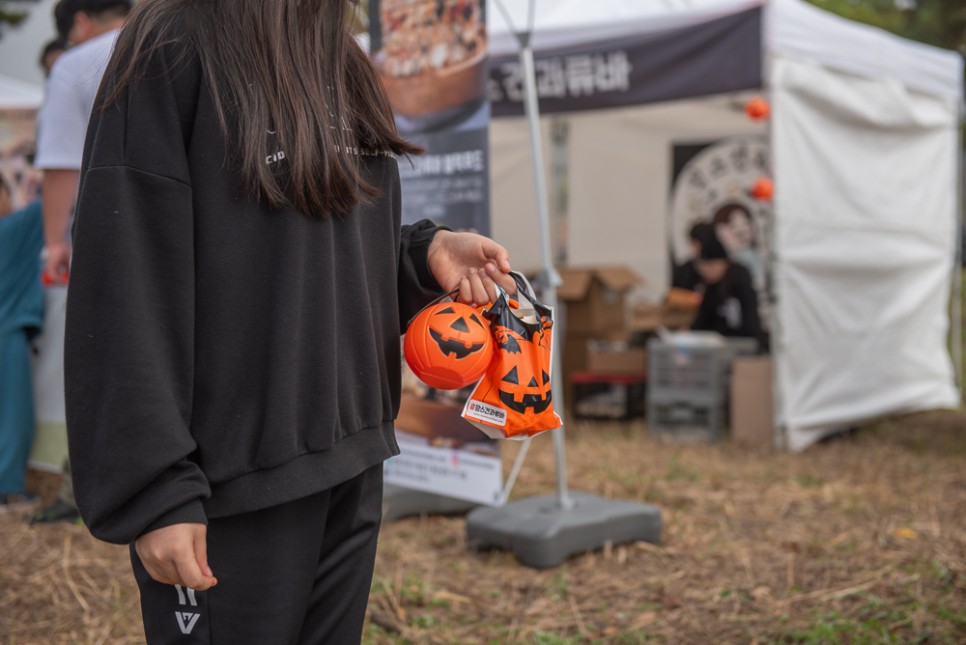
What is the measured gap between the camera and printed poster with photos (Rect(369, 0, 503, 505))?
3.46 m

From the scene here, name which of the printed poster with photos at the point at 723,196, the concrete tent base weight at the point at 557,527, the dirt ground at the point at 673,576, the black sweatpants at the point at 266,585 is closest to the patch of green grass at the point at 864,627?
the dirt ground at the point at 673,576

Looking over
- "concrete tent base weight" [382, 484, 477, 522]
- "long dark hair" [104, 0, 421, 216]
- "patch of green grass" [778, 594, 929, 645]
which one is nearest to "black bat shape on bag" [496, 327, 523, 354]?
"long dark hair" [104, 0, 421, 216]

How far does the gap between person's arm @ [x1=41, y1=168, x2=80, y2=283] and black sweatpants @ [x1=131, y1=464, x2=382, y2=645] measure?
2.37m

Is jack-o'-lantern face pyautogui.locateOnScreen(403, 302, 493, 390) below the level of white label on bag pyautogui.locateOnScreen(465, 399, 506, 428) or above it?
above

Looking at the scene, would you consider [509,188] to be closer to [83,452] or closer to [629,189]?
[629,189]

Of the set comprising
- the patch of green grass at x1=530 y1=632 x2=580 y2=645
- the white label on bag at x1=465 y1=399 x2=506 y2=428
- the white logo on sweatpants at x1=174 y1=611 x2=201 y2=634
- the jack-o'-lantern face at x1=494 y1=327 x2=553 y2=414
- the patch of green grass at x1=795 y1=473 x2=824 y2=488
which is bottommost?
the patch of green grass at x1=795 y1=473 x2=824 y2=488

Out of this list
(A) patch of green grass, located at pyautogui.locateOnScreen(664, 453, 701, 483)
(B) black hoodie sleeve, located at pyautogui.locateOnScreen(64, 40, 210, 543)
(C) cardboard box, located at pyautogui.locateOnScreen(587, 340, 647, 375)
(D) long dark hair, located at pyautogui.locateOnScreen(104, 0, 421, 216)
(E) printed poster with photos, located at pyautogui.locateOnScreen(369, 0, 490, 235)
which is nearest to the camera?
(B) black hoodie sleeve, located at pyautogui.locateOnScreen(64, 40, 210, 543)

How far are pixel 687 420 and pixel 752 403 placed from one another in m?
0.45

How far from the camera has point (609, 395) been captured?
641 centimetres

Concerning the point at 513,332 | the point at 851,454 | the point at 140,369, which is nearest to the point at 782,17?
the point at 851,454

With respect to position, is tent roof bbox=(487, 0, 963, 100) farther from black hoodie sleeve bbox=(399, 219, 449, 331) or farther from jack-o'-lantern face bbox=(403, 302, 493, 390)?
jack-o'-lantern face bbox=(403, 302, 493, 390)

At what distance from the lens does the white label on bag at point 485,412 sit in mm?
1505

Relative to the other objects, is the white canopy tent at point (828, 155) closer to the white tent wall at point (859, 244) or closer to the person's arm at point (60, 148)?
the white tent wall at point (859, 244)

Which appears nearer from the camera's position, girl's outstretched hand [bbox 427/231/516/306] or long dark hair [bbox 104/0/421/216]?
long dark hair [bbox 104/0/421/216]
